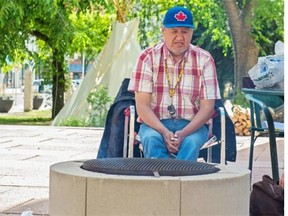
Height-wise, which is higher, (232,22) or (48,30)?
(232,22)

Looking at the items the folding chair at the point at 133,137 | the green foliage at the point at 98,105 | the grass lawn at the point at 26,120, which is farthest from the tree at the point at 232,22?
the folding chair at the point at 133,137

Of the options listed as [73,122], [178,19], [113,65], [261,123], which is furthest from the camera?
[113,65]

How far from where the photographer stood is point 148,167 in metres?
2.69

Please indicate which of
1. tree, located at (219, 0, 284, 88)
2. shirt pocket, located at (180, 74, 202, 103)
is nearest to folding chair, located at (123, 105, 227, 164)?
shirt pocket, located at (180, 74, 202, 103)

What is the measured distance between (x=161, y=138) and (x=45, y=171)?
3.26 meters

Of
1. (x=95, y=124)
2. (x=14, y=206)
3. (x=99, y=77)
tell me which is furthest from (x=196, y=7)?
(x=14, y=206)

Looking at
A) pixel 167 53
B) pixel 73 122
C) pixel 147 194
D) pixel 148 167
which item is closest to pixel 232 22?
pixel 73 122

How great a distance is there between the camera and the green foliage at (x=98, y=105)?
50.5 ft

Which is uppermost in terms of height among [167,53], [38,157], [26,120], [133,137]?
[167,53]

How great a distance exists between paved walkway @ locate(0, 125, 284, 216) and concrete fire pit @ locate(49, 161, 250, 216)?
2.21 metres

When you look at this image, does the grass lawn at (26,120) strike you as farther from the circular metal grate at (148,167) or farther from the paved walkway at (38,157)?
the circular metal grate at (148,167)

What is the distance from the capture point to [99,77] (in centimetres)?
1655

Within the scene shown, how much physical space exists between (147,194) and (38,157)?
6221 mm

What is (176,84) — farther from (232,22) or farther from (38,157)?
(232,22)
